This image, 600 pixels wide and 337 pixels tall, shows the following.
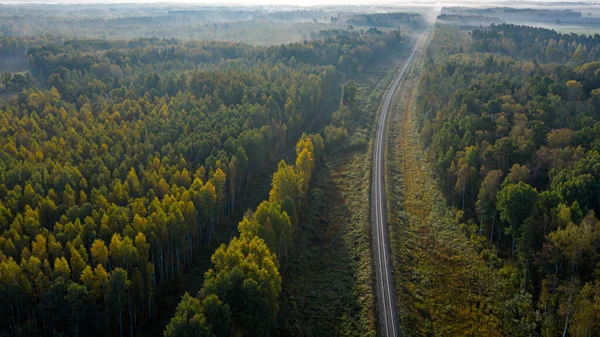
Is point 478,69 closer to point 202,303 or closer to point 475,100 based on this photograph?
point 475,100

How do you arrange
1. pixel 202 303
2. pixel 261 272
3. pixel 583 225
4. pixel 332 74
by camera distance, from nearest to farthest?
pixel 202 303
pixel 261 272
pixel 583 225
pixel 332 74

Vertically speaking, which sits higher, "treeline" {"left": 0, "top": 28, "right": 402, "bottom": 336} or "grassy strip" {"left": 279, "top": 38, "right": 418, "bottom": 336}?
"treeline" {"left": 0, "top": 28, "right": 402, "bottom": 336}

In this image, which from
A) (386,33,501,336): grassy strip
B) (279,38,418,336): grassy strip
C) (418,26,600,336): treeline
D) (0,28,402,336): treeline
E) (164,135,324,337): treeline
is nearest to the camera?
(164,135,324,337): treeline

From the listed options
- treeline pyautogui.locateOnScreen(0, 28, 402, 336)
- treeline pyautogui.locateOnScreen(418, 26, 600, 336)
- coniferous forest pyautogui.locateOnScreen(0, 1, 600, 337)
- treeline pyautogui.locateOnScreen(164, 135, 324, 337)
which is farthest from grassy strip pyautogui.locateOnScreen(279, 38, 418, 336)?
treeline pyautogui.locateOnScreen(418, 26, 600, 336)

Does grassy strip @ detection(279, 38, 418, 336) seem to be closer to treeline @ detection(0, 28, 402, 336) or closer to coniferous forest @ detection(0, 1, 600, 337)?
coniferous forest @ detection(0, 1, 600, 337)

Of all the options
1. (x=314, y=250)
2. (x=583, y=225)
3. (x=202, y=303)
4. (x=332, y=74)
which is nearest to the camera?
(x=202, y=303)

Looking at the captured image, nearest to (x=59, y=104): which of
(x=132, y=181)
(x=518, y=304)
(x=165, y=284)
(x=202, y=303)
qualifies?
(x=132, y=181)

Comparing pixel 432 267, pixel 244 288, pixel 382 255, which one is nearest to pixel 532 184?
pixel 432 267
